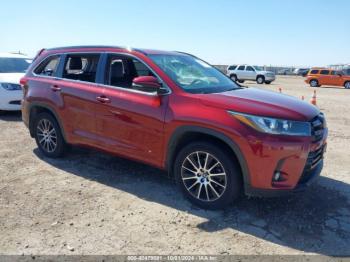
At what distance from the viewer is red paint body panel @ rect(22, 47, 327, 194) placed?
3.66 m

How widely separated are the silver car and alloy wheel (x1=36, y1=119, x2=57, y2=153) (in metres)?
28.2

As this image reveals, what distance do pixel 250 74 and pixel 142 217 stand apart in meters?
31.1

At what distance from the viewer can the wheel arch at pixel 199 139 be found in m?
3.76

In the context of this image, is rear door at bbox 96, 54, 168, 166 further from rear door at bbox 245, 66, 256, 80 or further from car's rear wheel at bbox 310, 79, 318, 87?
car's rear wheel at bbox 310, 79, 318, 87

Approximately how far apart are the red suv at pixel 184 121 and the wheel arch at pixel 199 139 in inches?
0.4

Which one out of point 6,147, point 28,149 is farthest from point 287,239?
point 6,147

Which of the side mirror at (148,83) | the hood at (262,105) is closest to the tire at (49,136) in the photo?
the side mirror at (148,83)

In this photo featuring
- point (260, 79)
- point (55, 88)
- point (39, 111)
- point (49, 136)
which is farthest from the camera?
point (260, 79)

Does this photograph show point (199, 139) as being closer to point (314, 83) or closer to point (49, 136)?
point (49, 136)

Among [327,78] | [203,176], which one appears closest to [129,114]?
[203,176]

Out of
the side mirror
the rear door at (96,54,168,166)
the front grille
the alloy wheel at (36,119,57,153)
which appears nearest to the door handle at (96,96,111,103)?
the rear door at (96,54,168,166)

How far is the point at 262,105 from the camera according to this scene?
386 centimetres

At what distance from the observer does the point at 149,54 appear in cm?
474

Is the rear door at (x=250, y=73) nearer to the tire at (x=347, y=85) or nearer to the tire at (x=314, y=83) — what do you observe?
the tire at (x=314, y=83)
